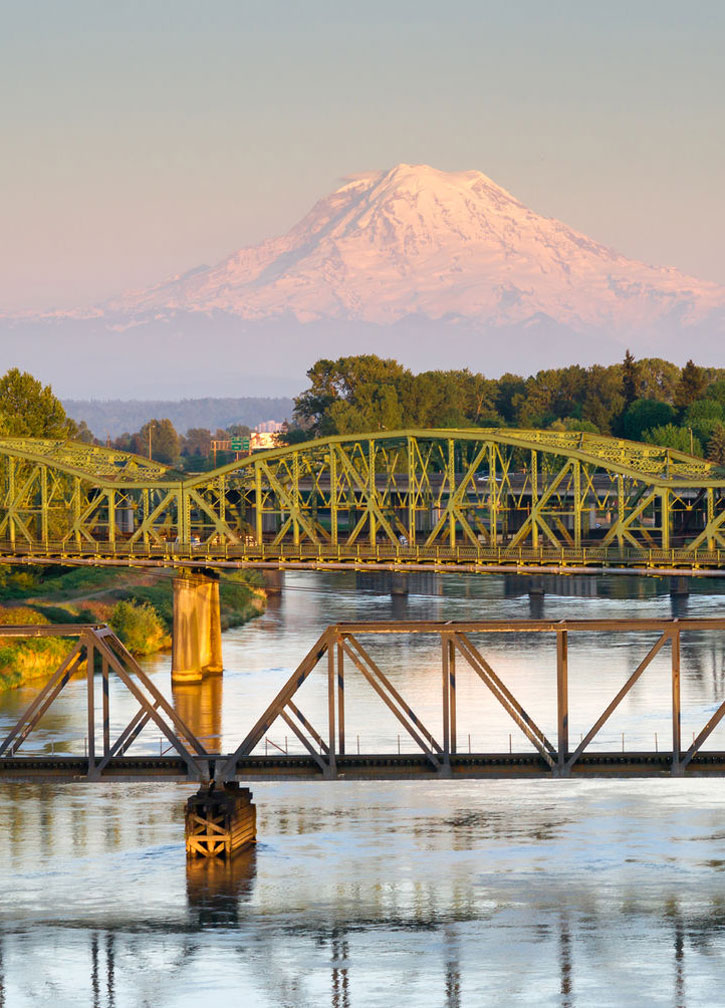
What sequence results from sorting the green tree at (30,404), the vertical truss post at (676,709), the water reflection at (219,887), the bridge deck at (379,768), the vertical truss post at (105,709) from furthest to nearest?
the green tree at (30,404) → the vertical truss post at (105,709) → the bridge deck at (379,768) → the vertical truss post at (676,709) → the water reflection at (219,887)

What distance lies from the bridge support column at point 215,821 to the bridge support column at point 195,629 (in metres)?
51.2

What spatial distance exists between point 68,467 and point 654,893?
8425 cm

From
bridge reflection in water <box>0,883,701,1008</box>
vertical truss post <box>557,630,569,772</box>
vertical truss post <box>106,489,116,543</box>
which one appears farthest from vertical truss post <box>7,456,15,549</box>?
vertical truss post <box>557,630,569,772</box>

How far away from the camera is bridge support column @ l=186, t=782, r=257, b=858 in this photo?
224ft

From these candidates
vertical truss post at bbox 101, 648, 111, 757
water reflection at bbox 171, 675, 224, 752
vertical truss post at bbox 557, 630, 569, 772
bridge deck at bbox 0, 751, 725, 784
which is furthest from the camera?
water reflection at bbox 171, 675, 224, 752

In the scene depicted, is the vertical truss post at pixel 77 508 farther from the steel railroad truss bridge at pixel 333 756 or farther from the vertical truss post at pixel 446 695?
the vertical truss post at pixel 446 695

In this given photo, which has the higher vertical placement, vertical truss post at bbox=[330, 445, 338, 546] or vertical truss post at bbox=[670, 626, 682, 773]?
vertical truss post at bbox=[330, 445, 338, 546]

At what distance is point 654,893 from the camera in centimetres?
6494

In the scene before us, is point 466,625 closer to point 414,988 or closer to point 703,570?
point 414,988

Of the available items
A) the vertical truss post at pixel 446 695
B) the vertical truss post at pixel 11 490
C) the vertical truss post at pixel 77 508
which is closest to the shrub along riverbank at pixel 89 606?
the vertical truss post at pixel 11 490

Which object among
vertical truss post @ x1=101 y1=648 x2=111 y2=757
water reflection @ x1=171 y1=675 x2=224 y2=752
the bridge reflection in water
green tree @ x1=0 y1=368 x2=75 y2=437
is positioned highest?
green tree @ x1=0 y1=368 x2=75 y2=437

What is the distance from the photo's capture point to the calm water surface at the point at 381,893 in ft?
185

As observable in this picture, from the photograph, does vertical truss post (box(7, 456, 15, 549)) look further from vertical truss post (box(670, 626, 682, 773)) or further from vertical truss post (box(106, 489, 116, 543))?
vertical truss post (box(670, 626, 682, 773))

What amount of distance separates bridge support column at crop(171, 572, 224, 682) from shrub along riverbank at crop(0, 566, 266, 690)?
9.01 meters
